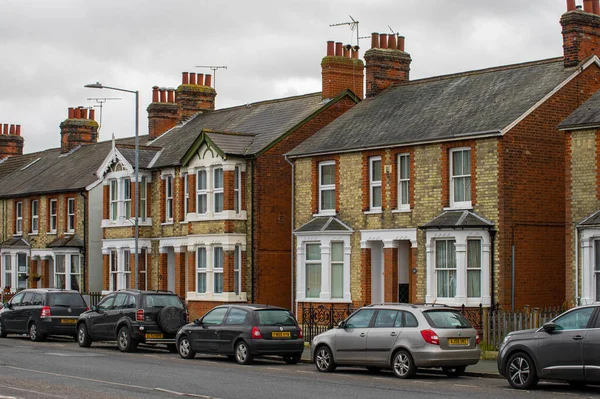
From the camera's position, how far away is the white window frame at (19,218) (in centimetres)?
5291

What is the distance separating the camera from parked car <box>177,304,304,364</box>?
25.0 m

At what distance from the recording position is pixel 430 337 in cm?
2114

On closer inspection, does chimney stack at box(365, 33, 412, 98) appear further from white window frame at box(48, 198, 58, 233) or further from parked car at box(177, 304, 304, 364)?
white window frame at box(48, 198, 58, 233)

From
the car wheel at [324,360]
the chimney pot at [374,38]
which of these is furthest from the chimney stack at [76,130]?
the car wheel at [324,360]

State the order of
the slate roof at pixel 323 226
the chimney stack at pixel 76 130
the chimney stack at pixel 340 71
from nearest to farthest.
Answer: the slate roof at pixel 323 226 < the chimney stack at pixel 340 71 < the chimney stack at pixel 76 130

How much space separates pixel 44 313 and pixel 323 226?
956cm

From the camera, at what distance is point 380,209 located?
33906 millimetres

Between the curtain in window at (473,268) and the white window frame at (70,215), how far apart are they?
79.6 feet

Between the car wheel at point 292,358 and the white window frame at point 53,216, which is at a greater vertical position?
the white window frame at point 53,216

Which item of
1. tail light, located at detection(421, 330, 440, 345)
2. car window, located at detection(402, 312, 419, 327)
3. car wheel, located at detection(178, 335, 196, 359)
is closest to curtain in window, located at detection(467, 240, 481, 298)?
car wheel, located at detection(178, 335, 196, 359)

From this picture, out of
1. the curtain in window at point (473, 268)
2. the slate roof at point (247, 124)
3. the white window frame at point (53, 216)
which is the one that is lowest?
the curtain in window at point (473, 268)

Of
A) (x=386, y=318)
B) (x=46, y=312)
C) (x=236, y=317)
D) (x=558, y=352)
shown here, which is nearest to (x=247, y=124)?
(x=46, y=312)

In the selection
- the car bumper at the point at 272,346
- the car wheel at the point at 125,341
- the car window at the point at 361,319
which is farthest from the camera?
the car wheel at the point at 125,341

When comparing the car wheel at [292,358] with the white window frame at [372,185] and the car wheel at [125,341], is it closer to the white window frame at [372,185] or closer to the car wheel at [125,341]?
the car wheel at [125,341]
